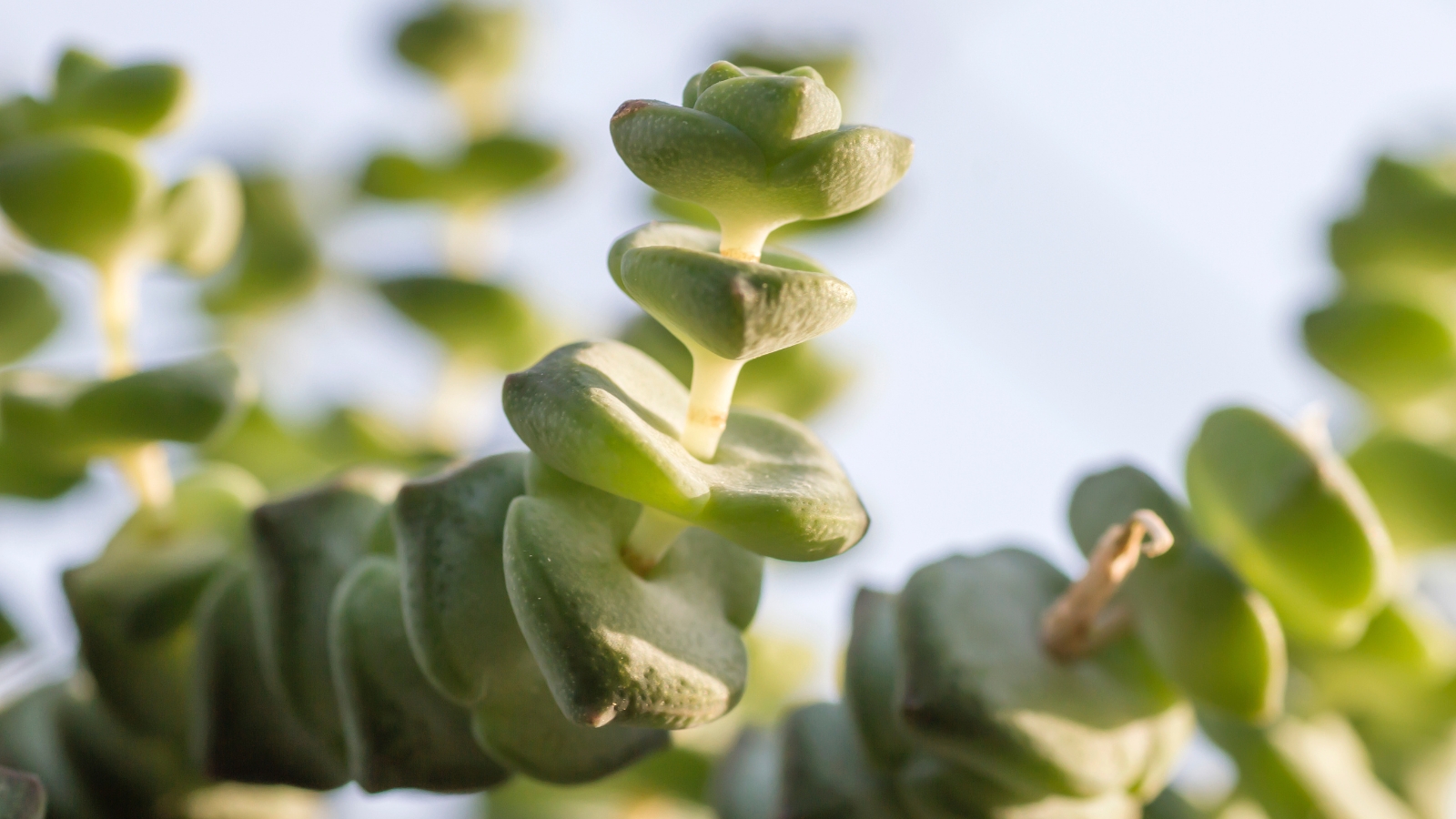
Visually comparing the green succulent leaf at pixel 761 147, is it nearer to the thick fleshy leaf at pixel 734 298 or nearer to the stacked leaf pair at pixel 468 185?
the thick fleshy leaf at pixel 734 298

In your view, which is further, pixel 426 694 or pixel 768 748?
pixel 768 748

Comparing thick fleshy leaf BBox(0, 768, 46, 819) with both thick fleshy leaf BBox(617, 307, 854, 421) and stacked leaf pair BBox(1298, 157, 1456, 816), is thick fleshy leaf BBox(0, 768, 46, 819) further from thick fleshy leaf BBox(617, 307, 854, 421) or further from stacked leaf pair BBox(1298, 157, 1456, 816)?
stacked leaf pair BBox(1298, 157, 1456, 816)

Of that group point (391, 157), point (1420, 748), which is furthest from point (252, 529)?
point (1420, 748)

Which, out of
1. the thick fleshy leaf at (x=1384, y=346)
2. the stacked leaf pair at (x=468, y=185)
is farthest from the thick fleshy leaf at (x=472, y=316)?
the thick fleshy leaf at (x=1384, y=346)

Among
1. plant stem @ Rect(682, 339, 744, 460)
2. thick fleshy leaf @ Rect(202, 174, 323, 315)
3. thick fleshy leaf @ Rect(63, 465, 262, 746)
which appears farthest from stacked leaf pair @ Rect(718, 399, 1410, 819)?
thick fleshy leaf @ Rect(202, 174, 323, 315)

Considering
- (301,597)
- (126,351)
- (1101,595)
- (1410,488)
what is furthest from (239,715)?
(1410,488)

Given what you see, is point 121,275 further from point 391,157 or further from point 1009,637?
point 1009,637
